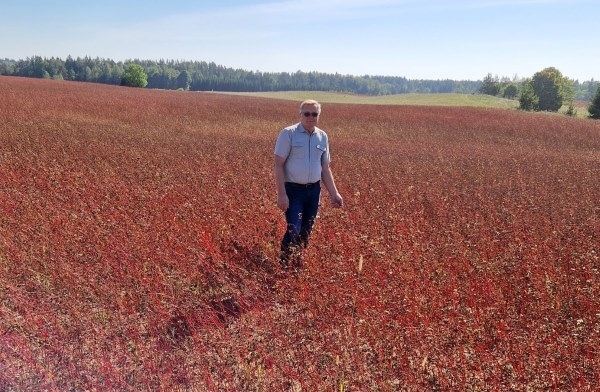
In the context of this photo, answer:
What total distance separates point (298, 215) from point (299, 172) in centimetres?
40

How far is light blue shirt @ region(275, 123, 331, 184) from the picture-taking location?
166 inches

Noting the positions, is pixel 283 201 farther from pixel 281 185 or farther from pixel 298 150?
pixel 298 150

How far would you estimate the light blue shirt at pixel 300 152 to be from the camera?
4.22m

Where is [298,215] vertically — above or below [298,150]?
below

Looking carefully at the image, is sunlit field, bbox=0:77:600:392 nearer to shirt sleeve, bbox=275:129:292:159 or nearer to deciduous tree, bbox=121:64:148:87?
shirt sleeve, bbox=275:129:292:159

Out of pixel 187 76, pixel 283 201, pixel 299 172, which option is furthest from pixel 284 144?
pixel 187 76

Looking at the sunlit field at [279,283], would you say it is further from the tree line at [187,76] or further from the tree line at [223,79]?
the tree line at [187,76]

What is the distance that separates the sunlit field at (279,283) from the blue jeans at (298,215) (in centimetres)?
16

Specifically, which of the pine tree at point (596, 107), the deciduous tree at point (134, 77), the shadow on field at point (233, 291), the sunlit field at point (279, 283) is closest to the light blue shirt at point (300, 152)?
the sunlit field at point (279, 283)

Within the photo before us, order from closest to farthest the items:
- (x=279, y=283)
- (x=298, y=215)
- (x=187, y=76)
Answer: (x=279, y=283) < (x=298, y=215) < (x=187, y=76)

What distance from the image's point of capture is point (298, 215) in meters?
4.37

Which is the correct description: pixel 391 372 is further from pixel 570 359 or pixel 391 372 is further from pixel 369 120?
pixel 369 120

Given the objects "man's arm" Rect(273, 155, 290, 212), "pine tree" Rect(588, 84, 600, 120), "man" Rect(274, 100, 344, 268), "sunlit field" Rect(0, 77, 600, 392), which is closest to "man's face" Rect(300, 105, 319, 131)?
"man" Rect(274, 100, 344, 268)

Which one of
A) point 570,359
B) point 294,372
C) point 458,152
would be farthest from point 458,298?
point 458,152
